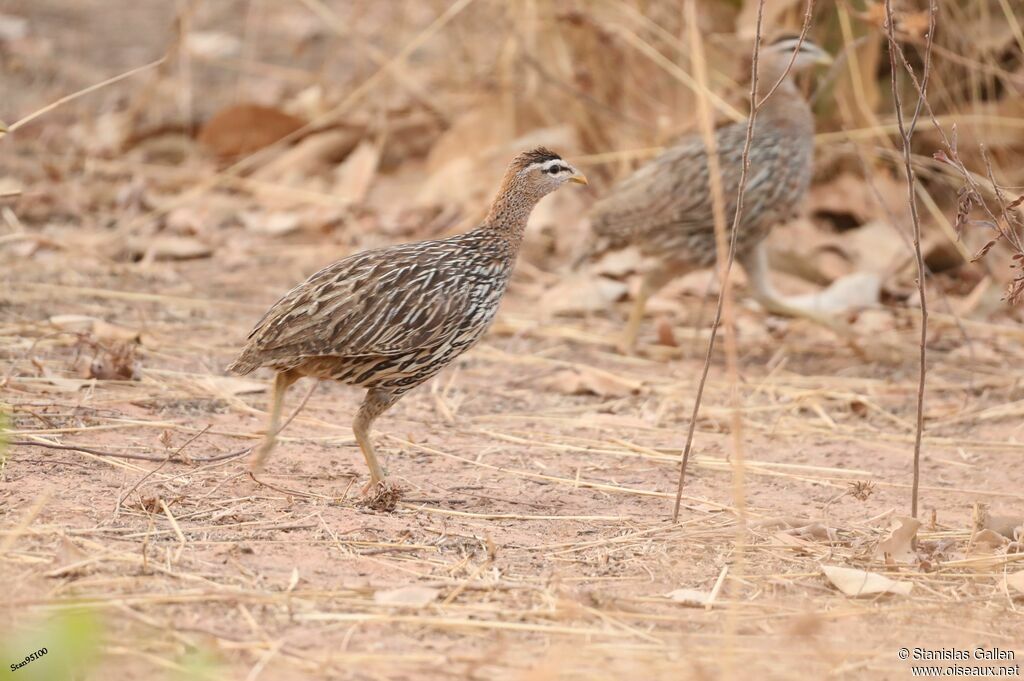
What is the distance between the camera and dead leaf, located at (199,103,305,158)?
11352mm

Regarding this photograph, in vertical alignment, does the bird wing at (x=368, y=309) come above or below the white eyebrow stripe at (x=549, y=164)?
below

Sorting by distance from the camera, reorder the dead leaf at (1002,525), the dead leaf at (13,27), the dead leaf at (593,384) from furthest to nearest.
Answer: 1. the dead leaf at (13,27)
2. the dead leaf at (593,384)
3. the dead leaf at (1002,525)

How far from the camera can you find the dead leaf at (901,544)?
175 inches

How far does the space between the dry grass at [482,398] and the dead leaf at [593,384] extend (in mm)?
26

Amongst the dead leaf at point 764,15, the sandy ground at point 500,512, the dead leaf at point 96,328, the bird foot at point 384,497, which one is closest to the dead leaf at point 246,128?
the sandy ground at point 500,512

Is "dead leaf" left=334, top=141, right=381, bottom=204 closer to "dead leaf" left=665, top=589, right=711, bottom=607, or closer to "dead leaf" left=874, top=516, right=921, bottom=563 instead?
"dead leaf" left=874, top=516, right=921, bottom=563

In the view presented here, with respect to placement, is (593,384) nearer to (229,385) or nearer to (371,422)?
(229,385)

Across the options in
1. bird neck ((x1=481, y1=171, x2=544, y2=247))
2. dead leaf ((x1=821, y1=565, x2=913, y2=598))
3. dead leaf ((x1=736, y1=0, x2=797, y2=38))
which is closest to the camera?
dead leaf ((x1=821, y1=565, x2=913, y2=598))

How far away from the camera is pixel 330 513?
15.8 feet

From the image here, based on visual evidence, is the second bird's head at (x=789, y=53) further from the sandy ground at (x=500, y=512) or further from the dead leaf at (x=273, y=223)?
the dead leaf at (x=273, y=223)

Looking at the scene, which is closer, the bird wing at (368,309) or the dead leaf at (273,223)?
the bird wing at (368,309)

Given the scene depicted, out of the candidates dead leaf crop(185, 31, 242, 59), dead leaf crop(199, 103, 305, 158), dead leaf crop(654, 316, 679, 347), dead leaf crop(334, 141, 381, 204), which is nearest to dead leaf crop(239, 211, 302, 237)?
dead leaf crop(334, 141, 381, 204)

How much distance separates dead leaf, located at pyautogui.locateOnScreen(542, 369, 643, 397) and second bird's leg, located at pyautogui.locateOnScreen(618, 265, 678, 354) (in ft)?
2.90

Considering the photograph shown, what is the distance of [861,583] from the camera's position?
4168 mm
